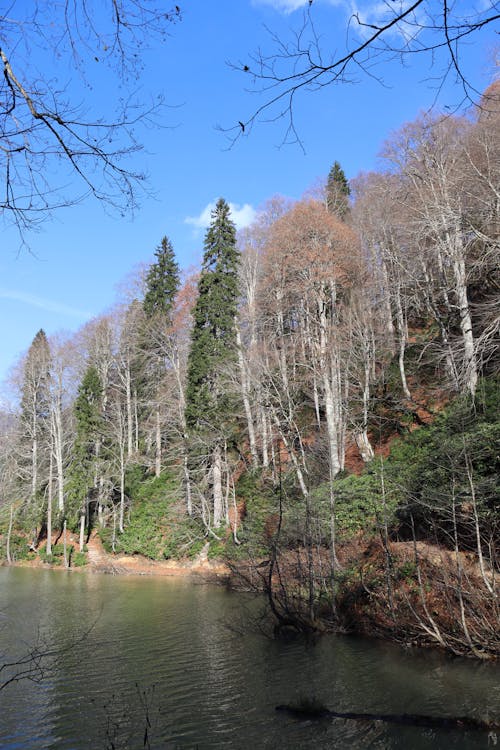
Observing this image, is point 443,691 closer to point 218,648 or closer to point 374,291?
point 218,648

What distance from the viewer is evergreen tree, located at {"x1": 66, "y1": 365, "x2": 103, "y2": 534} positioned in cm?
2961

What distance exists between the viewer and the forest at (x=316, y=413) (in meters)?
11.4

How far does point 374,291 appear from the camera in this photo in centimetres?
2850

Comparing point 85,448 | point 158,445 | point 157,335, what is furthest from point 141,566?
point 157,335

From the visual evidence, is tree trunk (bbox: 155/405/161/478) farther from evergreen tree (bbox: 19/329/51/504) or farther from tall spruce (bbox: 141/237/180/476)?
evergreen tree (bbox: 19/329/51/504)

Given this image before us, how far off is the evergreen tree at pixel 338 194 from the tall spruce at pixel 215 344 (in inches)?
252

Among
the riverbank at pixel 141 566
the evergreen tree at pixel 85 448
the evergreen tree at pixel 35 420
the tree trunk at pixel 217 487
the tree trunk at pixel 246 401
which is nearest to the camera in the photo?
the riverbank at pixel 141 566

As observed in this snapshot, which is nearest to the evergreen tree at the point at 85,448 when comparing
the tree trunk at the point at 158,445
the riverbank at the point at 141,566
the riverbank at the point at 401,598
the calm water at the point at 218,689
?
the riverbank at the point at 141,566

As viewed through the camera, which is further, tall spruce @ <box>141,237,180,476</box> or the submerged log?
tall spruce @ <box>141,237,180,476</box>

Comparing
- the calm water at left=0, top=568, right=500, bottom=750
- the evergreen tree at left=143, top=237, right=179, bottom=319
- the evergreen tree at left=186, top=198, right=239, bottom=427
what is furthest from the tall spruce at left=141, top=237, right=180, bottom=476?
the calm water at left=0, top=568, right=500, bottom=750

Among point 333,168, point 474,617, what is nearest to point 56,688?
point 474,617

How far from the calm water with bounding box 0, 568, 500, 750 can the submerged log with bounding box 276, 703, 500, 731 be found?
140 millimetres

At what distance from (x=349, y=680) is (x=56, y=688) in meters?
→ 5.09

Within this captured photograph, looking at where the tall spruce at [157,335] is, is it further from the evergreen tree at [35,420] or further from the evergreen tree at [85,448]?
the evergreen tree at [35,420]
